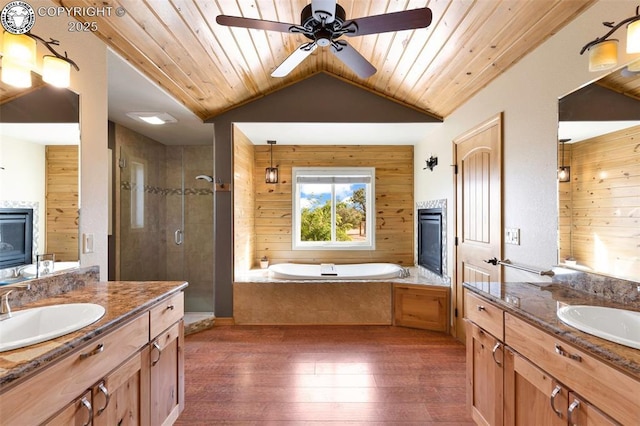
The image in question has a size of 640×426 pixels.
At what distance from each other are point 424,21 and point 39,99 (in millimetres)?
2073

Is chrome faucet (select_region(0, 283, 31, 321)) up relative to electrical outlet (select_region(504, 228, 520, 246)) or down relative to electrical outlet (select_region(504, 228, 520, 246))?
down

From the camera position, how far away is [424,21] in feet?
4.99

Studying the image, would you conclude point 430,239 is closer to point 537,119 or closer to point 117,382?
point 537,119

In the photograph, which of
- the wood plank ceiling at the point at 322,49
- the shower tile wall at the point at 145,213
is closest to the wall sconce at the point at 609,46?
the wood plank ceiling at the point at 322,49

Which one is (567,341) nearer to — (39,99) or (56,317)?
(56,317)

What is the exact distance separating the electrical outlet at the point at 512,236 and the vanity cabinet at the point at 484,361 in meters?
0.71

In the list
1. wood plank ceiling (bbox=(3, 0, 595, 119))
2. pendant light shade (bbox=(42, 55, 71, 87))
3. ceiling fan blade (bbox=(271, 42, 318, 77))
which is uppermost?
wood plank ceiling (bbox=(3, 0, 595, 119))

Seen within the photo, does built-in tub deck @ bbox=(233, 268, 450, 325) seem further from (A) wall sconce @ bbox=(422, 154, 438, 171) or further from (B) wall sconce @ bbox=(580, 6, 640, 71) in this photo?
(B) wall sconce @ bbox=(580, 6, 640, 71)

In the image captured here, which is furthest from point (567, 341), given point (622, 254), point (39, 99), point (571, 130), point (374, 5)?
point (39, 99)

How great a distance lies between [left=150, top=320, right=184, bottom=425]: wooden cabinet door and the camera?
154 centimetres

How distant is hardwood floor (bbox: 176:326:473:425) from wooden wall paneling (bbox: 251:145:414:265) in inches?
51.6

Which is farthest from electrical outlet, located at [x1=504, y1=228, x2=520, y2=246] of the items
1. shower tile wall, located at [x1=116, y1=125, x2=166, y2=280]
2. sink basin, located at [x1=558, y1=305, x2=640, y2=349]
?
shower tile wall, located at [x1=116, y1=125, x2=166, y2=280]

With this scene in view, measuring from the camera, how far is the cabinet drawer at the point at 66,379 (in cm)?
83

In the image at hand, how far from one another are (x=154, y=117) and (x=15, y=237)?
217 centimetres
